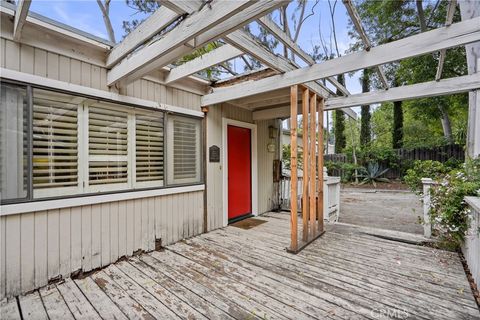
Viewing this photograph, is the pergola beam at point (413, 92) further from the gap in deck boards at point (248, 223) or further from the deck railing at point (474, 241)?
the gap in deck boards at point (248, 223)

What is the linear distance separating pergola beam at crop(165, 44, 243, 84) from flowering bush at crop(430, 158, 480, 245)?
3.10 m

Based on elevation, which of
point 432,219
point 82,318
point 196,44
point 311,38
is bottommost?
point 82,318

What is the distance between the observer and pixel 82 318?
1778mm

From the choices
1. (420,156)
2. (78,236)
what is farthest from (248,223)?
(420,156)

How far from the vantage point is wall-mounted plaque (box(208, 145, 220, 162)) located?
3978 millimetres

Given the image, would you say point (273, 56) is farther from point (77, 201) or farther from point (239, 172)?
point (77, 201)

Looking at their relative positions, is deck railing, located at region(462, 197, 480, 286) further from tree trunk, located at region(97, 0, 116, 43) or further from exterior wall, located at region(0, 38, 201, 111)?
tree trunk, located at region(97, 0, 116, 43)

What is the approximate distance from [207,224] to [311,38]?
8.28 m

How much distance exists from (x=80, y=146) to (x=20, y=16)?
1.25m

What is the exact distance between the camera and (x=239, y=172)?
15.4ft

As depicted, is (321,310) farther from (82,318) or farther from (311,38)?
(311,38)

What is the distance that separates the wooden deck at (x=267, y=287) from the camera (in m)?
1.84

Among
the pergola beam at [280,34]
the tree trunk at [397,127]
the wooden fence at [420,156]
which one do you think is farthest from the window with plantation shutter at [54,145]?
the tree trunk at [397,127]

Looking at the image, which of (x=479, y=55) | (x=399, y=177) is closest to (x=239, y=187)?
(x=479, y=55)
